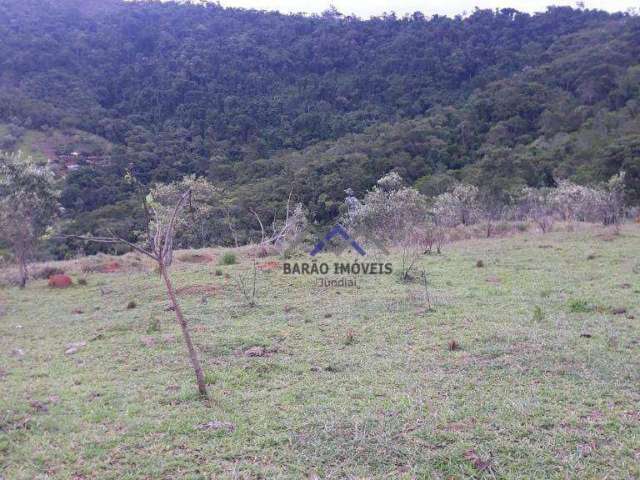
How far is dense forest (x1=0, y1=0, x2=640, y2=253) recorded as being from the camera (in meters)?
41.8

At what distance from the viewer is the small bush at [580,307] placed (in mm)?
9812

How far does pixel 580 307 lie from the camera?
388 inches

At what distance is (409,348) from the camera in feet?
26.8

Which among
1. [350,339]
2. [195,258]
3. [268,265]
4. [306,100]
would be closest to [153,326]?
[350,339]

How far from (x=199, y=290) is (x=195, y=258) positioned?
7.63 meters

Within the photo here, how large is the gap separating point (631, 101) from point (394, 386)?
59164 mm

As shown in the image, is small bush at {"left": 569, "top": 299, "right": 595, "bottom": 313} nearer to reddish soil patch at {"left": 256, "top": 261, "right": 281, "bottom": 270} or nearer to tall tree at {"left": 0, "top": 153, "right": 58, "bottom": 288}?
reddish soil patch at {"left": 256, "top": 261, "right": 281, "bottom": 270}

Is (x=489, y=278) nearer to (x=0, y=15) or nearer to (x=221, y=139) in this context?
(x=221, y=139)

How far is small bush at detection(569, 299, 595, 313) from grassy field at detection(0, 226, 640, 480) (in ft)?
0.14

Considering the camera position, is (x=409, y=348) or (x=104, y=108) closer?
(x=409, y=348)

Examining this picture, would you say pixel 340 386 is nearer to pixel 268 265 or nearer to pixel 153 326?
pixel 153 326

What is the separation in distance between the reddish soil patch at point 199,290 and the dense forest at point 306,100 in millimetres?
15721

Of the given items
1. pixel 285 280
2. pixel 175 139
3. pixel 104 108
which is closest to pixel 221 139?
pixel 175 139

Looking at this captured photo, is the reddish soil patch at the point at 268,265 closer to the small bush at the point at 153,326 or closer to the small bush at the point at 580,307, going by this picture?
the small bush at the point at 153,326
